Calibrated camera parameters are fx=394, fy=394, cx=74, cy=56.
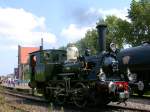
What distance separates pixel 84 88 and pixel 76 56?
3177 mm

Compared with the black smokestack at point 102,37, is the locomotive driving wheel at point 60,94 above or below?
below

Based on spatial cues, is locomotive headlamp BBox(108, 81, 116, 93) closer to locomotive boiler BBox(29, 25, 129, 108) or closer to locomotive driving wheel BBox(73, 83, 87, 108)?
locomotive boiler BBox(29, 25, 129, 108)

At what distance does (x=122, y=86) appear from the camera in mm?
17453

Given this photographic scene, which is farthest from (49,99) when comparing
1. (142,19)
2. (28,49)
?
(28,49)

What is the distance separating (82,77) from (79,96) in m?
0.94

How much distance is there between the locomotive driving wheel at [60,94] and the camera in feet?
64.8

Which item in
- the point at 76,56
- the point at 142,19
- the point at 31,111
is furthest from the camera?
the point at 142,19

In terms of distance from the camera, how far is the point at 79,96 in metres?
18.5

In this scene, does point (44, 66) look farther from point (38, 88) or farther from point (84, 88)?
point (84, 88)

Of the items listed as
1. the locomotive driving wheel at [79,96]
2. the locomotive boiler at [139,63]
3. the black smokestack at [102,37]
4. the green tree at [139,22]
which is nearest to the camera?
the locomotive driving wheel at [79,96]

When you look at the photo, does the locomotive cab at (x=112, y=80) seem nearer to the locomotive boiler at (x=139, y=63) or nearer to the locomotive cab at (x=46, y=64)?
the locomotive cab at (x=46, y=64)

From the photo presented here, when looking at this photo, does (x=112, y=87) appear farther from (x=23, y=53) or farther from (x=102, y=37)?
(x=23, y=53)

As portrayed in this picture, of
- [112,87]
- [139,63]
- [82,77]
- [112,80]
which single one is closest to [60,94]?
[82,77]

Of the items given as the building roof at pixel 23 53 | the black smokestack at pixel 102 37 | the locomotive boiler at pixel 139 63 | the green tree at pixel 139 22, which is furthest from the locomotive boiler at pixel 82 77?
the building roof at pixel 23 53
